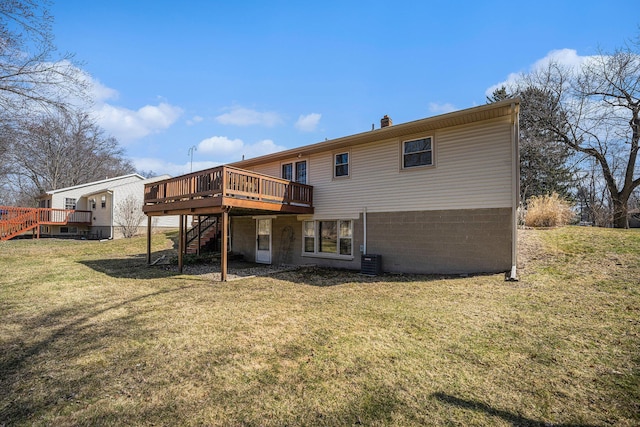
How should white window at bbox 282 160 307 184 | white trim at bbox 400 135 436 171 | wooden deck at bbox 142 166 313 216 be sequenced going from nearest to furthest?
wooden deck at bbox 142 166 313 216
white trim at bbox 400 135 436 171
white window at bbox 282 160 307 184

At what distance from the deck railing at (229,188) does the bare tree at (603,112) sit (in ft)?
60.7

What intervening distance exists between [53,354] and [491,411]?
5404mm

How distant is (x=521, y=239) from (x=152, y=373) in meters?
11.6

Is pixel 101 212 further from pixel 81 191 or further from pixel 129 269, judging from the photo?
pixel 129 269

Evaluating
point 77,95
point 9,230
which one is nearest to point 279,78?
point 77,95

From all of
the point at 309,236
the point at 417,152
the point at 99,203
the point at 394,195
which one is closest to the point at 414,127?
the point at 417,152

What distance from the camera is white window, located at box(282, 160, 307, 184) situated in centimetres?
1279

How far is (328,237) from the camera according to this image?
39.2 feet

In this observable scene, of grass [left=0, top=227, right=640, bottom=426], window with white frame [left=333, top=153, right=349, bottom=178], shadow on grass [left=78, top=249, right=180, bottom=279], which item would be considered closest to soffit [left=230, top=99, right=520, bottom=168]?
window with white frame [left=333, top=153, right=349, bottom=178]

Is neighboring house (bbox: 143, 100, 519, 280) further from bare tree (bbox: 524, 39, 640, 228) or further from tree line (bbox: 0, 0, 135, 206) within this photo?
bare tree (bbox: 524, 39, 640, 228)

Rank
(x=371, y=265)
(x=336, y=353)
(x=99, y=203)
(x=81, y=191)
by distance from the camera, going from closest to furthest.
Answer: (x=336, y=353) < (x=371, y=265) < (x=99, y=203) < (x=81, y=191)

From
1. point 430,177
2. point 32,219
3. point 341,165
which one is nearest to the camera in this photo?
point 430,177

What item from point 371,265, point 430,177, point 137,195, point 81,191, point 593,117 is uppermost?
point 593,117

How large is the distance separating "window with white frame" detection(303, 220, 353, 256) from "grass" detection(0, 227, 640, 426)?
3.63 meters
